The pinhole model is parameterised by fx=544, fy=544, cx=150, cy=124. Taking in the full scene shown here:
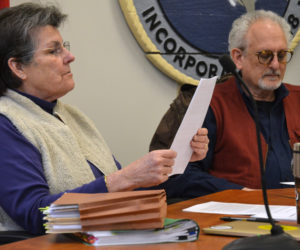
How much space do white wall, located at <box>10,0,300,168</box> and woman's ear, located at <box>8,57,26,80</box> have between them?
0.79 metres

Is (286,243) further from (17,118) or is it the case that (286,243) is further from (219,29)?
(219,29)

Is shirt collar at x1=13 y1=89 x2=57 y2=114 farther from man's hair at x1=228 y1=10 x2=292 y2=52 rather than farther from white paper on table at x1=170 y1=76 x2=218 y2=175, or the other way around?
man's hair at x1=228 y1=10 x2=292 y2=52

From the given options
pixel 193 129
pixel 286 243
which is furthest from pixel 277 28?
pixel 286 243

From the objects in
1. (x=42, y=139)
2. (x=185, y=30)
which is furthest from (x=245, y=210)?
(x=185, y=30)

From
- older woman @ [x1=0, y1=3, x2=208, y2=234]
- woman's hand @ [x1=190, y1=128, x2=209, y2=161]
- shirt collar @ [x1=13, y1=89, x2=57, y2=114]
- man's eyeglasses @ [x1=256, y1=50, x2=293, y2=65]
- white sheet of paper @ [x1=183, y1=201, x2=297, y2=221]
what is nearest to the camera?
white sheet of paper @ [x1=183, y1=201, x2=297, y2=221]

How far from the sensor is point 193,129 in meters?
1.70

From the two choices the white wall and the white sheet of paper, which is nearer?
the white sheet of paper

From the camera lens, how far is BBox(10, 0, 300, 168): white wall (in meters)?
2.85

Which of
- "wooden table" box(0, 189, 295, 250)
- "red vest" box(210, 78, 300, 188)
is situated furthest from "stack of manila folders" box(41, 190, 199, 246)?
"red vest" box(210, 78, 300, 188)

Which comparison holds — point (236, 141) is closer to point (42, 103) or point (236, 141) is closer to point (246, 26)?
point (246, 26)

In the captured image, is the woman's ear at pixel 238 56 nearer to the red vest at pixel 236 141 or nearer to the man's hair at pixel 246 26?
the man's hair at pixel 246 26

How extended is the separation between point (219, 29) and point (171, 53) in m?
0.40

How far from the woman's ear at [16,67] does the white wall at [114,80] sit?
31.2 inches

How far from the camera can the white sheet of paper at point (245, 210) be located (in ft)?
4.79
